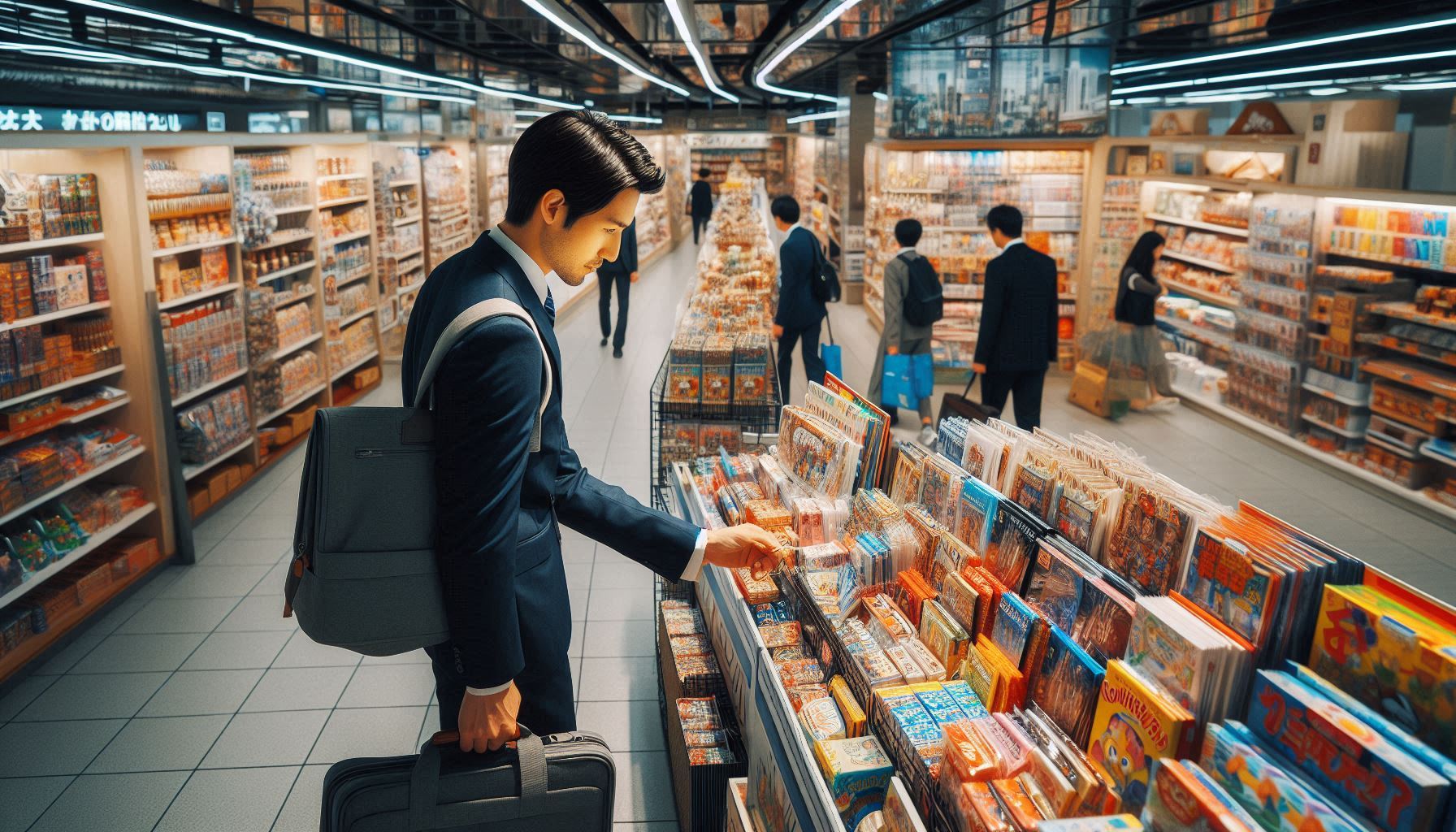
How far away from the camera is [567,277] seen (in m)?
2.03

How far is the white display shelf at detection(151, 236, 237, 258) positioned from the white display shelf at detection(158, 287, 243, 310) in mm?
253

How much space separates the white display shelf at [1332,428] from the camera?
7277 mm

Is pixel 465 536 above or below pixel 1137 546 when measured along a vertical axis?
above

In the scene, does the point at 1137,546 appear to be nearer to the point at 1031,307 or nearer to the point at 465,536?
the point at 465,536

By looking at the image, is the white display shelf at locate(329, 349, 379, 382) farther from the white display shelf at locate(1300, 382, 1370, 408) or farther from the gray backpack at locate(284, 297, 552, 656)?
the white display shelf at locate(1300, 382, 1370, 408)

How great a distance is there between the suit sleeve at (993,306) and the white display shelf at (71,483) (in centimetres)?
490

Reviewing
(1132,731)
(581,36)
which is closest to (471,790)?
(1132,731)

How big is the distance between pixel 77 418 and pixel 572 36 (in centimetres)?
481

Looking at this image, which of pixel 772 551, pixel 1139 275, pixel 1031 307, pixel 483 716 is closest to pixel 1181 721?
pixel 772 551

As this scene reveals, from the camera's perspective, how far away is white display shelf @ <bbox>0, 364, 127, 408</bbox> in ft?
14.3

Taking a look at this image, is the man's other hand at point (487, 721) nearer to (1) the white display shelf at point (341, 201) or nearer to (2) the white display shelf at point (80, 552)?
(2) the white display shelf at point (80, 552)

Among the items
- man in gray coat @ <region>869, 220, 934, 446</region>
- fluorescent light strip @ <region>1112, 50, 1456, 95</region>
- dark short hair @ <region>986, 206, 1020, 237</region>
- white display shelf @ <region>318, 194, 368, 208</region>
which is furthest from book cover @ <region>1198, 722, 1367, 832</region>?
fluorescent light strip @ <region>1112, 50, 1456, 95</region>

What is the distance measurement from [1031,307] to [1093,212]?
3.60m

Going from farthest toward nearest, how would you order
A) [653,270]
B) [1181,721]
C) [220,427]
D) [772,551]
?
[653,270], [220,427], [772,551], [1181,721]
